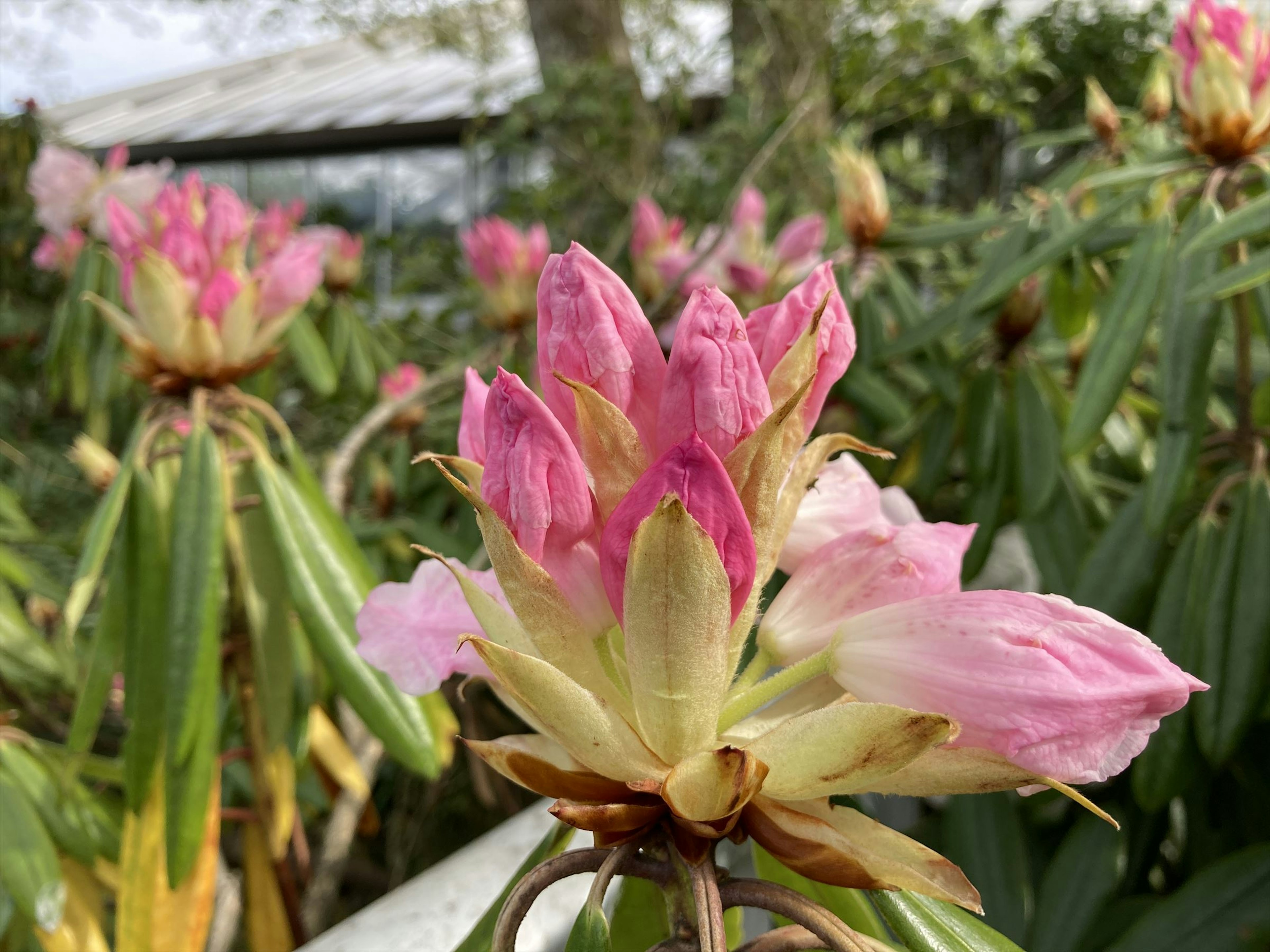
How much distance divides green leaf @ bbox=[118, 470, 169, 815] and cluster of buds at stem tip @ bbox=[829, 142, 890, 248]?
36.6 inches

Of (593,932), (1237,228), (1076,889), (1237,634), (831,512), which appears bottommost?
(1076,889)

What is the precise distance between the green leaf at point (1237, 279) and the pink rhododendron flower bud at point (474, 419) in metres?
0.53

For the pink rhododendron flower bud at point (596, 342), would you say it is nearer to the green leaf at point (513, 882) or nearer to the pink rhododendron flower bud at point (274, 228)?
the green leaf at point (513, 882)

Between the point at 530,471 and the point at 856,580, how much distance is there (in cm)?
14

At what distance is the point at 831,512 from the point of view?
40 cm

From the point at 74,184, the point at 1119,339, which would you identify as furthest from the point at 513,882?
the point at 74,184

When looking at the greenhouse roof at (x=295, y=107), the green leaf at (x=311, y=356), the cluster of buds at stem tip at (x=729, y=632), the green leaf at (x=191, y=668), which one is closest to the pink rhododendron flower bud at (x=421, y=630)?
the cluster of buds at stem tip at (x=729, y=632)

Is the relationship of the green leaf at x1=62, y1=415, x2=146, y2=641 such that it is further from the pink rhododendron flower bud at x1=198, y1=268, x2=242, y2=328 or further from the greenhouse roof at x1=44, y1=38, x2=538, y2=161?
the greenhouse roof at x1=44, y1=38, x2=538, y2=161

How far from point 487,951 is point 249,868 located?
2.48ft

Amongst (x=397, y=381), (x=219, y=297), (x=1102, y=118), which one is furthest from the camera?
(x=397, y=381)

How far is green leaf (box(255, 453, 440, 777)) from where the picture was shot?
28.4 inches

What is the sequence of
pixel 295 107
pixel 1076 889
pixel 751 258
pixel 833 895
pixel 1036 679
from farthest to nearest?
pixel 295 107 < pixel 751 258 < pixel 1076 889 < pixel 833 895 < pixel 1036 679

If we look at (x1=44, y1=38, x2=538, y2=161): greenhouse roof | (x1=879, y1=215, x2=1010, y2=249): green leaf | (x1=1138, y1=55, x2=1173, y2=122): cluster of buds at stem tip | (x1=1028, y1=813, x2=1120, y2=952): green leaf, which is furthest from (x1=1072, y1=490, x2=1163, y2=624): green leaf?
(x1=44, y1=38, x2=538, y2=161): greenhouse roof

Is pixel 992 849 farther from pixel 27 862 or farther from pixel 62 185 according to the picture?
pixel 62 185
